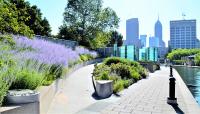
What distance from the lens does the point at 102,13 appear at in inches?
1879

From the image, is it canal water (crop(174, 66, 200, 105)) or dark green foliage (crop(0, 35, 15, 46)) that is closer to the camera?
dark green foliage (crop(0, 35, 15, 46))

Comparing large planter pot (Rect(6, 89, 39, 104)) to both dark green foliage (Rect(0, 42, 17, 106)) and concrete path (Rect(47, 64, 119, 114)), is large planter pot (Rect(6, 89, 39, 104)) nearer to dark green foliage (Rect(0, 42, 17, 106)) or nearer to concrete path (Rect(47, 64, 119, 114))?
dark green foliage (Rect(0, 42, 17, 106))

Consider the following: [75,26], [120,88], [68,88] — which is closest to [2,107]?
[68,88]

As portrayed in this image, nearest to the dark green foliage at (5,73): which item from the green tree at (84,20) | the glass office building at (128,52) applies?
the glass office building at (128,52)

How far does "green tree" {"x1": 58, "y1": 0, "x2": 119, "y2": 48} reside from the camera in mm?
46844

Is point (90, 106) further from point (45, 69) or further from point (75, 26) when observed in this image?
point (75, 26)

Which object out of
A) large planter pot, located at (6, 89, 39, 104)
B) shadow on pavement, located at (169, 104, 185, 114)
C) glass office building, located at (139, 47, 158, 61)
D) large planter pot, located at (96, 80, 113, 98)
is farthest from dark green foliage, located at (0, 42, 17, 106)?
glass office building, located at (139, 47, 158, 61)

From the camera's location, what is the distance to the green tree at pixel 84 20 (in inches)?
1844

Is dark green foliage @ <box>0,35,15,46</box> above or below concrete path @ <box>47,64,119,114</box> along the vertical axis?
above

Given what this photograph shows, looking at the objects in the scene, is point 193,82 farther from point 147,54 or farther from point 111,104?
point 111,104

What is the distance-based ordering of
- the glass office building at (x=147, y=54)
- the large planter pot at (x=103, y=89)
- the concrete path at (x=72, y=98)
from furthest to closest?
the glass office building at (x=147, y=54) → the large planter pot at (x=103, y=89) → the concrete path at (x=72, y=98)

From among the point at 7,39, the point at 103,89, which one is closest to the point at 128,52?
the point at 103,89

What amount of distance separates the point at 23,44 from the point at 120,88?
14.7 feet

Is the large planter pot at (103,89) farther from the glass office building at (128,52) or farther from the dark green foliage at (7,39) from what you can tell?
the glass office building at (128,52)
